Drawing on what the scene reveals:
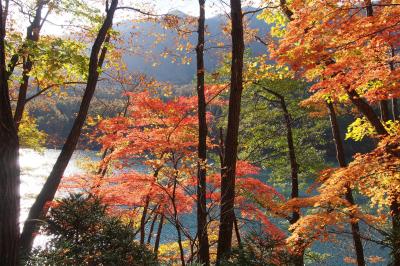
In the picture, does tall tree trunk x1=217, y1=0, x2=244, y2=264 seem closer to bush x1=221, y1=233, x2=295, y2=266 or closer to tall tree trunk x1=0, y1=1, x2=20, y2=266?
bush x1=221, y1=233, x2=295, y2=266

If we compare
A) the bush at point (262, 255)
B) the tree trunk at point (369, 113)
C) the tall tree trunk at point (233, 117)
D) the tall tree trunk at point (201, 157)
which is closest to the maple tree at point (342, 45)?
the tree trunk at point (369, 113)

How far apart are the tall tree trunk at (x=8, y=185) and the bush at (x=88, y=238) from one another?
1.03 m

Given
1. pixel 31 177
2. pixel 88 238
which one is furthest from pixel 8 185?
pixel 31 177

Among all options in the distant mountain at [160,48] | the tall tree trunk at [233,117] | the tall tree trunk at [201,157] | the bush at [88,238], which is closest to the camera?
the bush at [88,238]

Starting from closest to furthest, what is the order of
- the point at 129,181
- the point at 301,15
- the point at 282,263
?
the point at 282,263 → the point at 301,15 → the point at 129,181

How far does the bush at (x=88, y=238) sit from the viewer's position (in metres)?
4.72

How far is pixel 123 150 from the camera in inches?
313

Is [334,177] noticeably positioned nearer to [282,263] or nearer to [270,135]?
[282,263]

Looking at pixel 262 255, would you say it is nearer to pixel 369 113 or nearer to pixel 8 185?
pixel 8 185

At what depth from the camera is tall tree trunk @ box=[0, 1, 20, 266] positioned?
3572mm

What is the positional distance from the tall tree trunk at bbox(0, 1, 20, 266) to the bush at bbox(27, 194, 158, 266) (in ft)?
3.37

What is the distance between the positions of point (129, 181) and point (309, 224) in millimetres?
3819

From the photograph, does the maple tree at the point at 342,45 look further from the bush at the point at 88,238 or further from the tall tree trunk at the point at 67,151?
the tall tree trunk at the point at 67,151

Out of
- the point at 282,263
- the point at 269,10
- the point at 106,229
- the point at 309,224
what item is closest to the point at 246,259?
the point at 282,263
